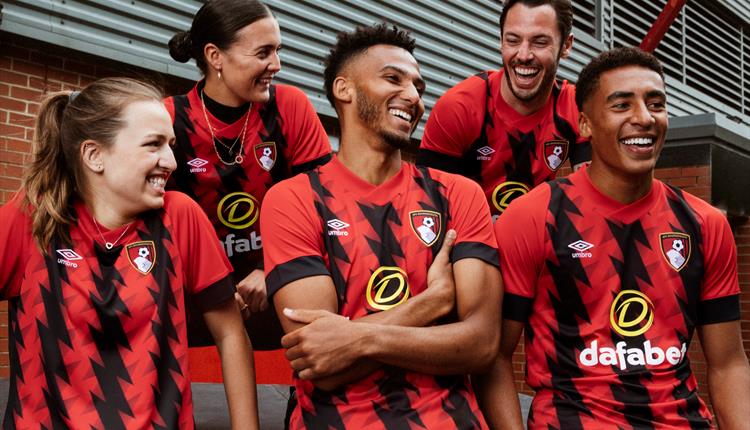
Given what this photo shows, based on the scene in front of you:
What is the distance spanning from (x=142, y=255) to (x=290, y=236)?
476 millimetres

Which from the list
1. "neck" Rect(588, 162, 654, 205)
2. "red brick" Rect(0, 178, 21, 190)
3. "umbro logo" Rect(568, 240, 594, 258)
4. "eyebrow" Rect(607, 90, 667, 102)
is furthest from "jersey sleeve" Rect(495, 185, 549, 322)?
"red brick" Rect(0, 178, 21, 190)

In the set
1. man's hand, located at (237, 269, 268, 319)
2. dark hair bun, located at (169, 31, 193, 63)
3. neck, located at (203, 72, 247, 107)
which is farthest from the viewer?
dark hair bun, located at (169, 31, 193, 63)

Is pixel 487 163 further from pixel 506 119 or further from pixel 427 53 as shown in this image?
pixel 427 53

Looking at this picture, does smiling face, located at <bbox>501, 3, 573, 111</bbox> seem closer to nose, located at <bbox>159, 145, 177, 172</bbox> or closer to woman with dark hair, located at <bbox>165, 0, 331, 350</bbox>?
woman with dark hair, located at <bbox>165, 0, 331, 350</bbox>

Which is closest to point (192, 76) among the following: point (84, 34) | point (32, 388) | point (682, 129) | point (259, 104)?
point (84, 34)

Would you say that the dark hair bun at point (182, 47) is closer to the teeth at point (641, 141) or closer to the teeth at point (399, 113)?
the teeth at point (399, 113)

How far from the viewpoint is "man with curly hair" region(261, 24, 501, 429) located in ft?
8.25

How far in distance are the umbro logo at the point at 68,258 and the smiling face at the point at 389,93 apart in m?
1.10

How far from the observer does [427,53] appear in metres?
9.02

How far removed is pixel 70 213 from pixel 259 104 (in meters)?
1.28

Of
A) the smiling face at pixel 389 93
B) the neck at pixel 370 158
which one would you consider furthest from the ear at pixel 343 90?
the neck at pixel 370 158

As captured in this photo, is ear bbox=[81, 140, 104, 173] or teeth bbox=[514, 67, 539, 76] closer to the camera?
ear bbox=[81, 140, 104, 173]

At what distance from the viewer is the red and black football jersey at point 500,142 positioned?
3.92 m

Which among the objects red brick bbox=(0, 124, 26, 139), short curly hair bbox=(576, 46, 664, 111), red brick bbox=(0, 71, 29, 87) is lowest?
red brick bbox=(0, 124, 26, 139)
